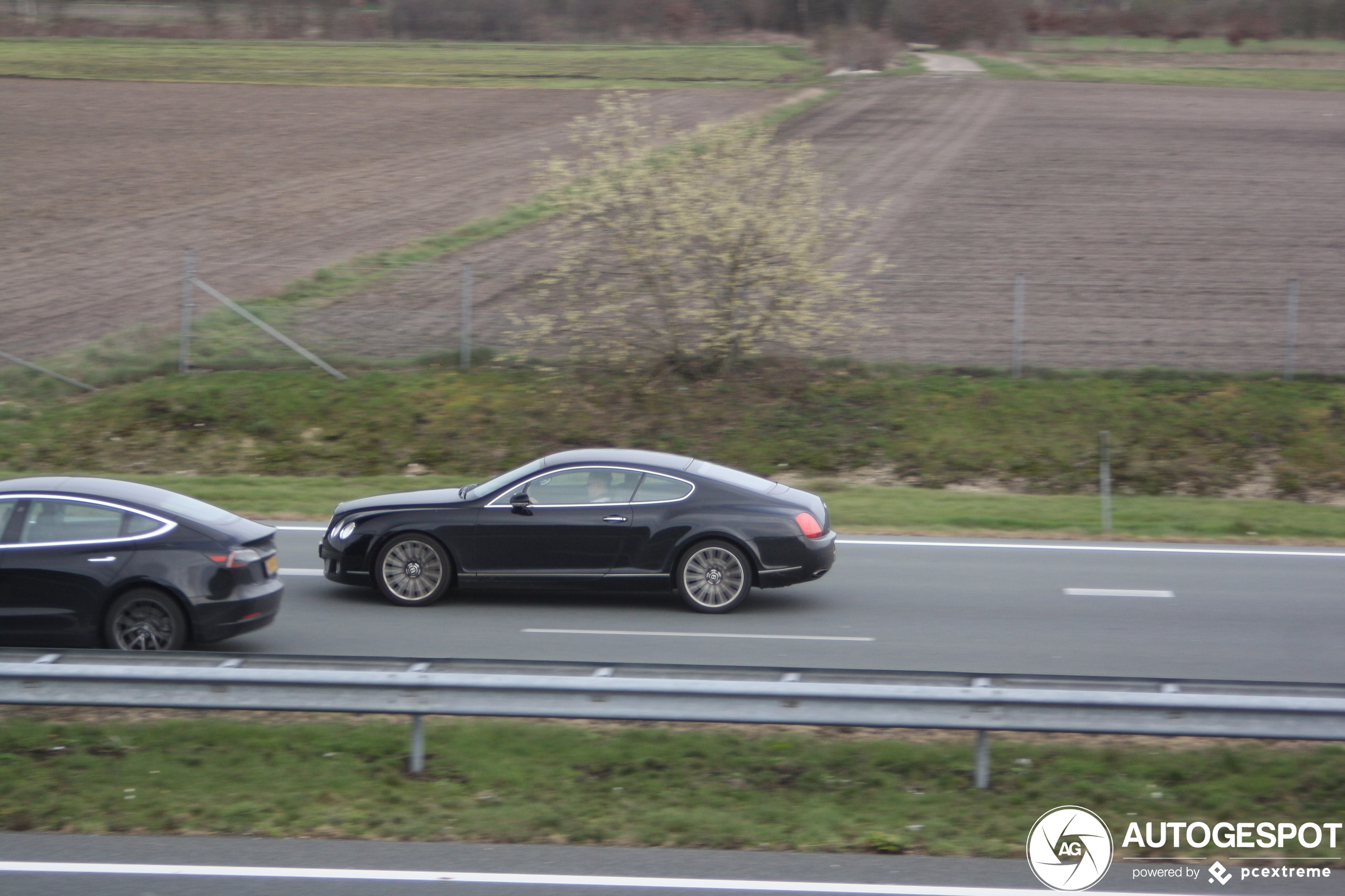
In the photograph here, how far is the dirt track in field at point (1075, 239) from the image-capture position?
22.0 m

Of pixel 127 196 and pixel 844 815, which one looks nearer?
pixel 844 815

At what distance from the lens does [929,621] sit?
11008mm

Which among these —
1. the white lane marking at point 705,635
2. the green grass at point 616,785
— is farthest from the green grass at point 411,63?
the green grass at point 616,785

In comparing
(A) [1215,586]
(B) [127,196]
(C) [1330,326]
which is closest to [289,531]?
(A) [1215,586]

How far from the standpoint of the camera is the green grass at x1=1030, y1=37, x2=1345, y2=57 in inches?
2249

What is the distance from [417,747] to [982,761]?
126 inches

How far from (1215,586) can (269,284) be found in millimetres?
18878

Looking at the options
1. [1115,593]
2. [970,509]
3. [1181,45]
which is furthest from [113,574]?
[1181,45]

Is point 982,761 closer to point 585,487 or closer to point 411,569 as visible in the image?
point 585,487

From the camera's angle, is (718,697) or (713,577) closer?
(718,697)

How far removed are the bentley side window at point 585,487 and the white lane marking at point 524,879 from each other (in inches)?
218

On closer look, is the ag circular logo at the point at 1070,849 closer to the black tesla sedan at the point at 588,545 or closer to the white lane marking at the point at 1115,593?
the black tesla sedan at the point at 588,545

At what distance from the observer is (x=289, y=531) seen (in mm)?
14828

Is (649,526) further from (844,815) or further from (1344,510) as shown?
(1344,510)
